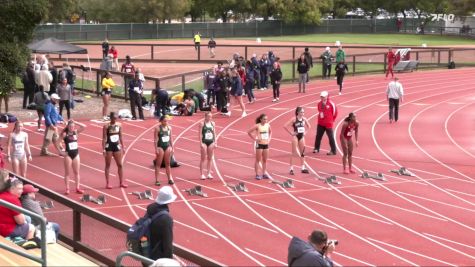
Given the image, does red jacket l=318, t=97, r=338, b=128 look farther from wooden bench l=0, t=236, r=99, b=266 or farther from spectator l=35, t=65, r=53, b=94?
wooden bench l=0, t=236, r=99, b=266

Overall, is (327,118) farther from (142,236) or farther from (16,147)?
(142,236)

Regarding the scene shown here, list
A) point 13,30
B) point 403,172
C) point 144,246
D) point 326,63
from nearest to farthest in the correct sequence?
point 144,246, point 403,172, point 13,30, point 326,63

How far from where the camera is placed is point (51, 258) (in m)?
10.8

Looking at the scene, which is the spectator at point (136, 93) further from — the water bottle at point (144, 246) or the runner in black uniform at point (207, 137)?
the water bottle at point (144, 246)

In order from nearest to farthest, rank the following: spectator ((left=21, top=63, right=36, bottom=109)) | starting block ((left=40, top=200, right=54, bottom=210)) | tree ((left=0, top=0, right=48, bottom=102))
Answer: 1. starting block ((left=40, top=200, right=54, bottom=210))
2. tree ((left=0, top=0, right=48, bottom=102))
3. spectator ((left=21, top=63, right=36, bottom=109))

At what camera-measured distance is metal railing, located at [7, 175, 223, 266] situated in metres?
11.0

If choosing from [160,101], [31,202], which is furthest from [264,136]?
[160,101]

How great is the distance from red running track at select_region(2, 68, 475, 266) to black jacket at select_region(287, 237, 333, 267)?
5132 mm

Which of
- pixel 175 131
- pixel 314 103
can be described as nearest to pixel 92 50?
pixel 314 103

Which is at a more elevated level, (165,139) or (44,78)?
(44,78)

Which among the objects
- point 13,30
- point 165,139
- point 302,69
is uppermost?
point 13,30

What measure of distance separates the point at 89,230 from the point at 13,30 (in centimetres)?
1400

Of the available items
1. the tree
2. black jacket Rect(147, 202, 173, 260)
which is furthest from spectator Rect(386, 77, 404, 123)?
black jacket Rect(147, 202, 173, 260)

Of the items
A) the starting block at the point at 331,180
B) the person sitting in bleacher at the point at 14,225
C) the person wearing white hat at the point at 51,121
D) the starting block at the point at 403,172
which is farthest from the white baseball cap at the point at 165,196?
the starting block at the point at 403,172
